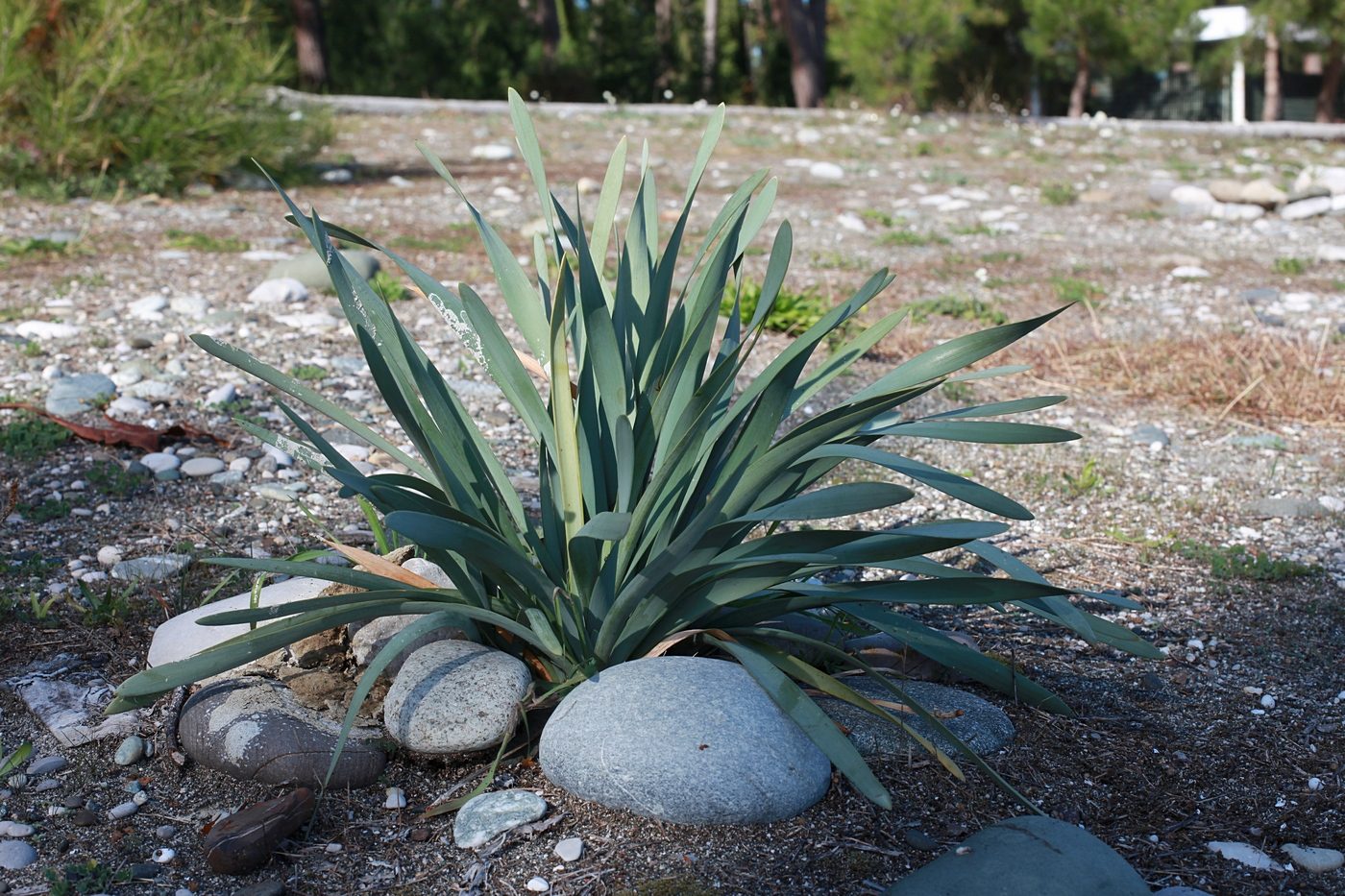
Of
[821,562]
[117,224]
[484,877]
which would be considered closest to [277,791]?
[484,877]

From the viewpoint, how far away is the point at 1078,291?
582cm

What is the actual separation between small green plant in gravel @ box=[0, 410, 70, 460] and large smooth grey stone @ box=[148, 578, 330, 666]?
3.92 feet

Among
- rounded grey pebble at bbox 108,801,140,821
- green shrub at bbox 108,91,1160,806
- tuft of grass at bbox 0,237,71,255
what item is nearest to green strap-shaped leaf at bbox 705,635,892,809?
green shrub at bbox 108,91,1160,806

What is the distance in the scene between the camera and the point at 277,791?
1.99 m

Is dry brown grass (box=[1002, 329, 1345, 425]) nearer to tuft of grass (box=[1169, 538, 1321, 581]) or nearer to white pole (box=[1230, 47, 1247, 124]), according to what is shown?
tuft of grass (box=[1169, 538, 1321, 581])

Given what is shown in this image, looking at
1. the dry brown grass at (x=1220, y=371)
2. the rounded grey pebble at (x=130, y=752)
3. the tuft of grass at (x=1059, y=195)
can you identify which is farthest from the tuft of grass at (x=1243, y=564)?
the tuft of grass at (x=1059, y=195)

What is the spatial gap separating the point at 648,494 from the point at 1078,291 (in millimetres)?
4391

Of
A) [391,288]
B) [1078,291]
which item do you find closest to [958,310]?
[1078,291]

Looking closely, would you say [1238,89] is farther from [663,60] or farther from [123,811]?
[123,811]

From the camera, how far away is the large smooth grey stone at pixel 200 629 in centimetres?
225

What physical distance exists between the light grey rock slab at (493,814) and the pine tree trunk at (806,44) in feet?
50.9

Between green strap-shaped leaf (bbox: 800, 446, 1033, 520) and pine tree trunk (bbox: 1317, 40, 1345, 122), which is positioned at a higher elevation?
pine tree trunk (bbox: 1317, 40, 1345, 122)

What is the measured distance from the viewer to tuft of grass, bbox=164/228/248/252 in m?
5.84

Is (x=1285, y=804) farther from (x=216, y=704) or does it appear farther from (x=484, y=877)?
(x=216, y=704)
